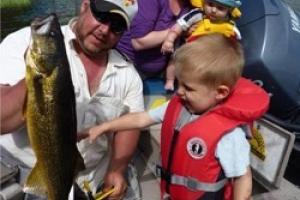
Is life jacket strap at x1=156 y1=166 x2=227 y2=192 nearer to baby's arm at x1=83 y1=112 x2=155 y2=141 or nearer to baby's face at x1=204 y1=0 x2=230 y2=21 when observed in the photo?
baby's arm at x1=83 y1=112 x2=155 y2=141

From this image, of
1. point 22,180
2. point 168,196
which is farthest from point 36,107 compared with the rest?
point 168,196

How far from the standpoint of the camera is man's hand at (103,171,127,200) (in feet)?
9.47

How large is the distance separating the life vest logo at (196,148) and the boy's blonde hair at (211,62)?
31 cm

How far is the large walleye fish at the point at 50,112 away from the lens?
165 cm

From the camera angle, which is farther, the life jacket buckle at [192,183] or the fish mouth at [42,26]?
the life jacket buckle at [192,183]

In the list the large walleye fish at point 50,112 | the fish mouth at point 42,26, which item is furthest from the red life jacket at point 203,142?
the fish mouth at point 42,26

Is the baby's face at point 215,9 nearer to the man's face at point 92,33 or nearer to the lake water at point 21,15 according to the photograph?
the man's face at point 92,33

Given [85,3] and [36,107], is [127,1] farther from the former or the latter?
[36,107]

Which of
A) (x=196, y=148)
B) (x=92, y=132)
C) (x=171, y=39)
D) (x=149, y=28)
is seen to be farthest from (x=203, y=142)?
(x=149, y=28)

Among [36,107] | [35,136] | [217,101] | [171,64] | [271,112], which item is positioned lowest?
[271,112]

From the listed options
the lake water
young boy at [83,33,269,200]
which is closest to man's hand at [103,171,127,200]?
young boy at [83,33,269,200]

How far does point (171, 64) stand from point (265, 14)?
91 cm

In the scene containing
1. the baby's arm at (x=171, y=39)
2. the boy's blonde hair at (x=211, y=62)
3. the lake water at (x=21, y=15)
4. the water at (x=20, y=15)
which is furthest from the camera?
the water at (x=20, y=15)

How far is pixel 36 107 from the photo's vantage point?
1.73 metres
